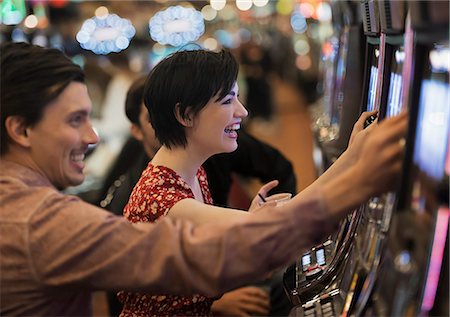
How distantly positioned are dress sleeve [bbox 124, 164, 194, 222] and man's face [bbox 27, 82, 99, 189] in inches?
15.5

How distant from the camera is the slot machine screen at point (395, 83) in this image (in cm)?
255

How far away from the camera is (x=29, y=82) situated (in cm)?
226

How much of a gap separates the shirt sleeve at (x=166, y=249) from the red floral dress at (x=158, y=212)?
1.76 ft

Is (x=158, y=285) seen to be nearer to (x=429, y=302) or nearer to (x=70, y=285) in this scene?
(x=70, y=285)

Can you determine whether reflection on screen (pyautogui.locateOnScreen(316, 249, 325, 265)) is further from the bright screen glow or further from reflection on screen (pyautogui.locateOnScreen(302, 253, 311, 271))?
the bright screen glow

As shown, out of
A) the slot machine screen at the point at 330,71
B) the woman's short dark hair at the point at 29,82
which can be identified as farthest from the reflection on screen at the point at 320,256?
the slot machine screen at the point at 330,71

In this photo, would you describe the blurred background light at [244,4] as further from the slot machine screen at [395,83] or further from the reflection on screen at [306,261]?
the slot machine screen at [395,83]

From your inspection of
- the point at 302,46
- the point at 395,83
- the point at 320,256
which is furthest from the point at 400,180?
the point at 302,46

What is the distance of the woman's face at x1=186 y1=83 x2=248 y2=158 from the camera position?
2.84 meters

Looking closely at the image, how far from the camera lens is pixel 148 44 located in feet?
62.5

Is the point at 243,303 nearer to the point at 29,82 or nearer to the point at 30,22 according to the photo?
the point at 29,82

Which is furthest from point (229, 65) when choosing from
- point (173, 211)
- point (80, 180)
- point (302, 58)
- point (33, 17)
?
point (302, 58)

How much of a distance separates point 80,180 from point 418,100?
911mm

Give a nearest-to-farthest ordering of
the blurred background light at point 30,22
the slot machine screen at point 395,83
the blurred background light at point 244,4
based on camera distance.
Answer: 1. the slot machine screen at point 395,83
2. the blurred background light at point 30,22
3. the blurred background light at point 244,4
